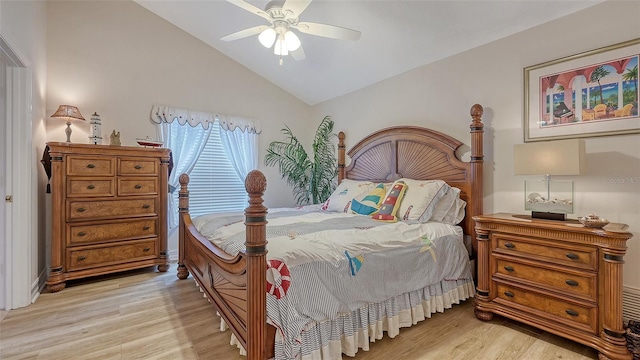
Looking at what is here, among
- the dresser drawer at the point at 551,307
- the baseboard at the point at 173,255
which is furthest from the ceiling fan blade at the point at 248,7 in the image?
the baseboard at the point at 173,255

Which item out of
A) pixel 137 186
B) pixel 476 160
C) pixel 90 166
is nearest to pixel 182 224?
pixel 137 186

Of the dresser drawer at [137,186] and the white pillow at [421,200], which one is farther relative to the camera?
the dresser drawer at [137,186]

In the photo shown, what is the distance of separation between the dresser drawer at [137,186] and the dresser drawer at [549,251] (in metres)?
3.47

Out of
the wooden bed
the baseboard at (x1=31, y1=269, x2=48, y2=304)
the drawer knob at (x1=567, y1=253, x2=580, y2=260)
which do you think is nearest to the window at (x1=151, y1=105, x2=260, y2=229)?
the wooden bed

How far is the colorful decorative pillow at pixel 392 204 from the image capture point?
2.63 m

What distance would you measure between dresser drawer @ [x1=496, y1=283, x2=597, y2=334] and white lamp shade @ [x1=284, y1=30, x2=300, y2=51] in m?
2.52

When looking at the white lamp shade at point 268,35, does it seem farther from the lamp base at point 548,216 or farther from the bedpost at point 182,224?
the lamp base at point 548,216

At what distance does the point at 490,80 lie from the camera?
2725 mm

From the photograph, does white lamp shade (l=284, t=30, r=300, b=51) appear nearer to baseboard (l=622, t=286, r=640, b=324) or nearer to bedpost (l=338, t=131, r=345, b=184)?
bedpost (l=338, t=131, r=345, b=184)

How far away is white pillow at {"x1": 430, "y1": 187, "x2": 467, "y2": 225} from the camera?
2.65 meters

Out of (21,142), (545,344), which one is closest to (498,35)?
(545,344)

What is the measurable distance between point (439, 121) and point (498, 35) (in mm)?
917

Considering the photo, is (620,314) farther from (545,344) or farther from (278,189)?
(278,189)

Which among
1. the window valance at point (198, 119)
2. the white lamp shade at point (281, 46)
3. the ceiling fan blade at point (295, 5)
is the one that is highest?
the ceiling fan blade at point (295, 5)
